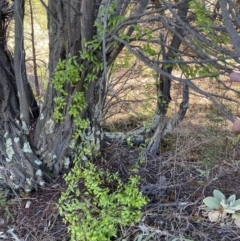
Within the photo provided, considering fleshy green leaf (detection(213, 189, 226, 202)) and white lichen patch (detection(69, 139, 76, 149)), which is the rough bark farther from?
fleshy green leaf (detection(213, 189, 226, 202))

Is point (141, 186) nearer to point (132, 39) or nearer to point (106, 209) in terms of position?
point (106, 209)

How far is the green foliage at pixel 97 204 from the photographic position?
244 cm

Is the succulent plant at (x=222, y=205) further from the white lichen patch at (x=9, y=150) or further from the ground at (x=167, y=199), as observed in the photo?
the white lichen patch at (x=9, y=150)

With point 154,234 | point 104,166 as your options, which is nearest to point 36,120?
point 104,166

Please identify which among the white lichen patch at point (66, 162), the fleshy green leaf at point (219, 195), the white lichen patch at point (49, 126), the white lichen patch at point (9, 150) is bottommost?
the fleshy green leaf at point (219, 195)

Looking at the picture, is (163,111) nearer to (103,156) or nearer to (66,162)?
(103,156)

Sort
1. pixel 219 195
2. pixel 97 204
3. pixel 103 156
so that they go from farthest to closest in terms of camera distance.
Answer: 1. pixel 103 156
2. pixel 97 204
3. pixel 219 195

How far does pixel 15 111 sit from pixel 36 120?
0.20 meters

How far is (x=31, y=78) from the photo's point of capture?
412 cm

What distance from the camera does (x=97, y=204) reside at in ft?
8.72

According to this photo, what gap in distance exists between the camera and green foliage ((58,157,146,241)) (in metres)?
2.44

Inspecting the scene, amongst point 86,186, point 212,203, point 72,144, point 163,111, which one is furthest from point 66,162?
point 163,111

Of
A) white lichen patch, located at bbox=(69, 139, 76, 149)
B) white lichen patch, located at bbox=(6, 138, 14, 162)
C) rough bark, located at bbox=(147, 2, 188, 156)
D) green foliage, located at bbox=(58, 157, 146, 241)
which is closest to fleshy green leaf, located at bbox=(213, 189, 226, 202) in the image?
green foliage, located at bbox=(58, 157, 146, 241)

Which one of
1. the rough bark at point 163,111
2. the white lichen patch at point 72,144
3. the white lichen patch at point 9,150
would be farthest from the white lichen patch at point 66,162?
the rough bark at point 163,111
